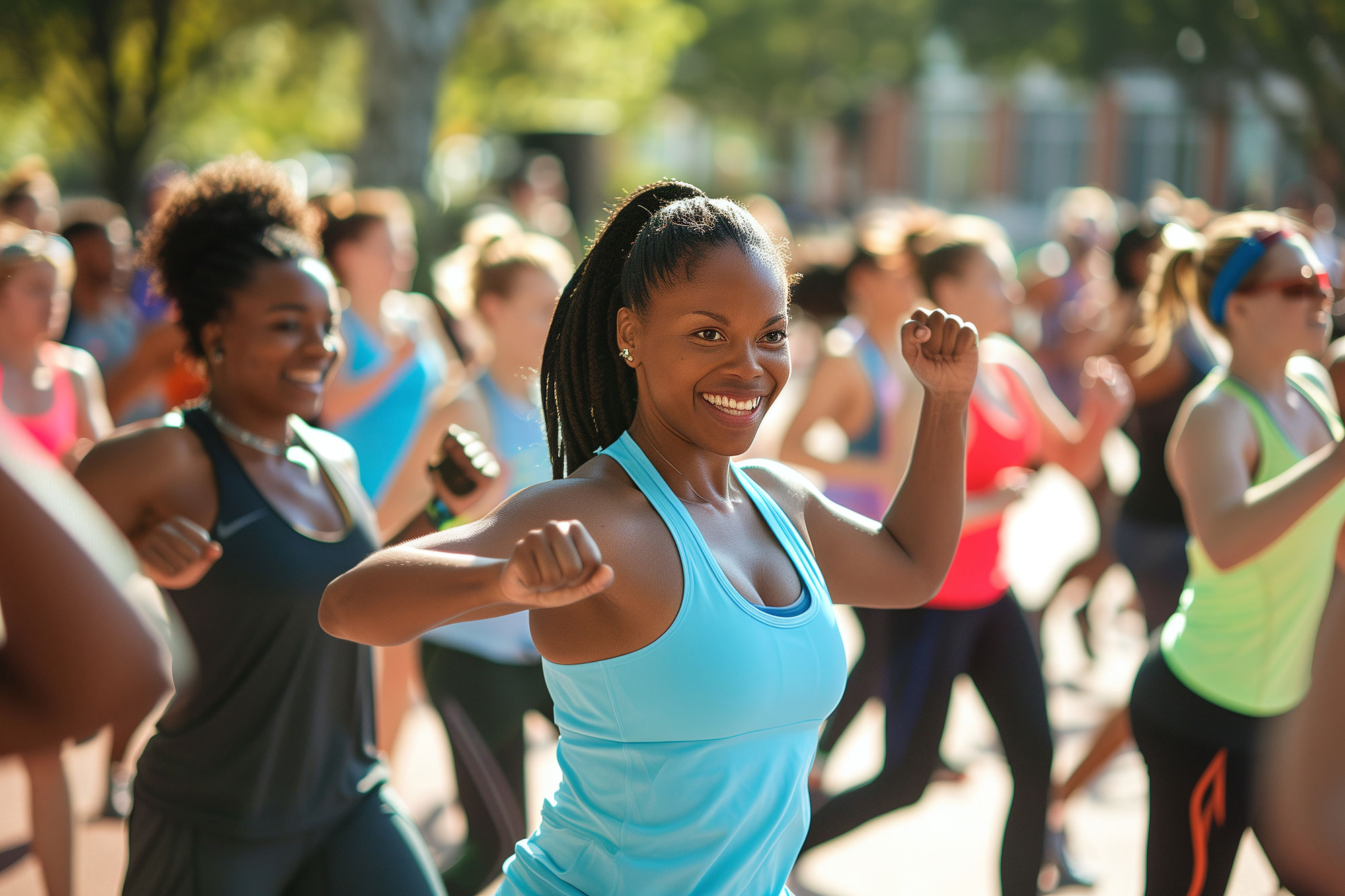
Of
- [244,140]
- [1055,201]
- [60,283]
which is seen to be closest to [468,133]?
[244,140]

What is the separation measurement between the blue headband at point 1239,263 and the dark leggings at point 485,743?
2073mm

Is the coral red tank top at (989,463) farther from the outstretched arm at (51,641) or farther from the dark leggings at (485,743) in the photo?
the outstretched arm at (51,641)

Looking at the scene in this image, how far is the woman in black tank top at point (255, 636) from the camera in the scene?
2.65 metres

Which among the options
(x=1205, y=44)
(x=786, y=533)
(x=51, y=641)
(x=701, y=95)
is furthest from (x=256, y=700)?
(x=701, y=95)

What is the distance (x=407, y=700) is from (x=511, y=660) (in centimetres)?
104

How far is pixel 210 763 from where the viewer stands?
106 inches

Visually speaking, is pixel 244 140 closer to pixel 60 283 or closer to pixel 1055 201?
pixel 1055 201

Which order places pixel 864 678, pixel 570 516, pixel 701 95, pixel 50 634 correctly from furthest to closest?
pixel 701 95
pixel 864 678
pixel 570 516
pixel 50 634

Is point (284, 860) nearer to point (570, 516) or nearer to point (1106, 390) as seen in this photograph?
point (570, 516)

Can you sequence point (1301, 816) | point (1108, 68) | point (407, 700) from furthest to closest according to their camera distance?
point (1108, 68)
point (407, 700)
point (1301, 816)

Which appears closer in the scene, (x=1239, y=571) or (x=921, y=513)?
(x=921, y=513)

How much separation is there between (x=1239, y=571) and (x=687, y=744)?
1866 mm

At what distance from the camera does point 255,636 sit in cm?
274

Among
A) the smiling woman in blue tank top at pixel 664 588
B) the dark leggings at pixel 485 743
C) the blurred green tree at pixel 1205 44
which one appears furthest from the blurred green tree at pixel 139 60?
Answer: the smiling woman in blue tank top at pixel 664 588
